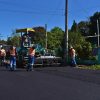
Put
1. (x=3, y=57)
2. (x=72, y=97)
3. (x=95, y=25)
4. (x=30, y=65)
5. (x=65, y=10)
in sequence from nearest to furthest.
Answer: (x=72, y=97) → (x=30, y=65) → (x=3, y=57) → (x=65, y=10) → (x=95, y=25)

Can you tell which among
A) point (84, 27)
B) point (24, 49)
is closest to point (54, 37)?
point (84, 27)

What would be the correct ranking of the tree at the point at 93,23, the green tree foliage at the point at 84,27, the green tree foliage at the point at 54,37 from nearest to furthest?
the tree at the point at 93,23
the green tree foliage at the point at 54,37
the green tree foliage at the point at 84,27

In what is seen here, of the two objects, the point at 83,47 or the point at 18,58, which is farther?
the point at 83,47

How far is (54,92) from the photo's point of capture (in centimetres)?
1438

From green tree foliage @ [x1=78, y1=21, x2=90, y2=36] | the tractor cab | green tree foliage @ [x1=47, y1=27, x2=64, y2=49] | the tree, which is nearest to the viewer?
the tractor cab

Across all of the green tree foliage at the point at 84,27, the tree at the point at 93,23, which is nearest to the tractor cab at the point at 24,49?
the tree at the point at 93,23

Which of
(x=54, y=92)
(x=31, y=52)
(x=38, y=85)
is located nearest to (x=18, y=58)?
(x=31, y=52)

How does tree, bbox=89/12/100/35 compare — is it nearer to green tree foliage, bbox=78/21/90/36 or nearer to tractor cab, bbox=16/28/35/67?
green tree foliage, bbox=78/21/90/36

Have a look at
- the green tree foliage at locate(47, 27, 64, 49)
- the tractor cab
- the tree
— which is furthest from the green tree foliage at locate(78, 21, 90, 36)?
the tractor cab

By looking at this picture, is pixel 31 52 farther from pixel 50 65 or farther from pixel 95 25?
pixel 95 25

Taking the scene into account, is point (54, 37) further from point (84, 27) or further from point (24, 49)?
point (24, 49)

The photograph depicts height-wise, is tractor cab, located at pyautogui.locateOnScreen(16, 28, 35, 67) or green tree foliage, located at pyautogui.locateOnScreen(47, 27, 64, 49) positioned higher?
green tree foliage, located at pyautogui.locateOnScreen(47, 27, 64, 49)

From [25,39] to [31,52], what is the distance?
7551 millimetres

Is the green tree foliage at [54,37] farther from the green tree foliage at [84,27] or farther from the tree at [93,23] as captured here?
the tree at [93,23]
